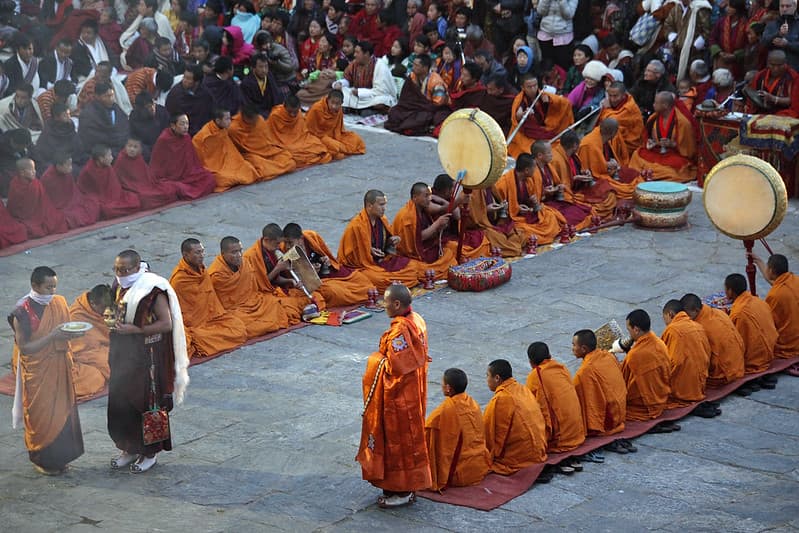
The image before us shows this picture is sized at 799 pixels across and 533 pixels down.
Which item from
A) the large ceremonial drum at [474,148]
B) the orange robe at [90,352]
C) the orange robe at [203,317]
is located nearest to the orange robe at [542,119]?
the large ceremonial drum at [474,148]

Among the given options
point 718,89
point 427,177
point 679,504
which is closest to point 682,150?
point 718,89

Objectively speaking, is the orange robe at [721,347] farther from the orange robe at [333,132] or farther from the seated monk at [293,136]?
the orange robe at [333,132]

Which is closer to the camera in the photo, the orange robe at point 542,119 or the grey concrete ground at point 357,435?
the grey concrete ground at point 357,435

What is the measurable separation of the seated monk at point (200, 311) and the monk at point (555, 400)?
9.16ft

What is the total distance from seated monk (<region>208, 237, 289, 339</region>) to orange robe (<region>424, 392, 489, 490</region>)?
9.69 ft

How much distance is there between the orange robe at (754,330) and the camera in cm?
1031

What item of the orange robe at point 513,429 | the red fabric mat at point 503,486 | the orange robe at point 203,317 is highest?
the orange robe at point 203,317

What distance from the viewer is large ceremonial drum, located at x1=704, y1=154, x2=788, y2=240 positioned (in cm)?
1058

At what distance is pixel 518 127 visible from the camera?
15.4 metres

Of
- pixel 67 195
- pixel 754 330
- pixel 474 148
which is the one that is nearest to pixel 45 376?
pixel 474 148

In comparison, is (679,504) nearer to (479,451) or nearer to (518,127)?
(479,451)

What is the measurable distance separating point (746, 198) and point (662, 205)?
2800 mm

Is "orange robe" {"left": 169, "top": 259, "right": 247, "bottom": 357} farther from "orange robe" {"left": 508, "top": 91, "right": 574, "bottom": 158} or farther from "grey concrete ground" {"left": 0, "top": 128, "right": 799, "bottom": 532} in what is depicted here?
"orange robe" {"left": 508, "top": 91, "right": 574, "bottom": 158}

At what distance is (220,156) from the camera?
50.1 ft
